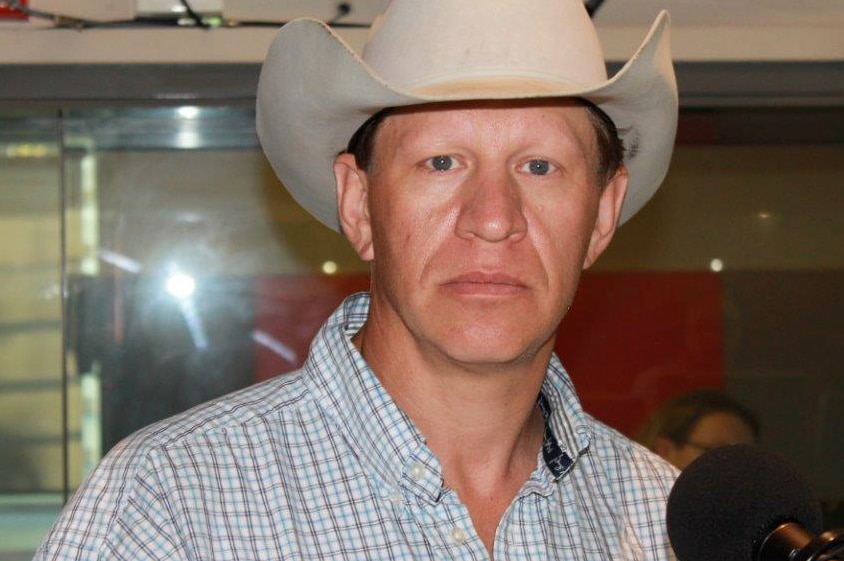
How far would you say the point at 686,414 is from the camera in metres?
3.48

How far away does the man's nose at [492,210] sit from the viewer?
1501 millimetres

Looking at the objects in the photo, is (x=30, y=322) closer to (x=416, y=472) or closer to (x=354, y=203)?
(x=354, y=203)

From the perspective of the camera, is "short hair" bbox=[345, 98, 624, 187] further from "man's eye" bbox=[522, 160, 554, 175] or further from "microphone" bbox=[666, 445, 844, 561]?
"microphone" bbox=[666, 445, 844, 561]

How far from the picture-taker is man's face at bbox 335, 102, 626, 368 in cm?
153

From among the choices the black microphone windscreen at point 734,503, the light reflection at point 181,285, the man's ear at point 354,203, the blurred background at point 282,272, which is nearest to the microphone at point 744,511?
the black microphone windscreen at point 734,503

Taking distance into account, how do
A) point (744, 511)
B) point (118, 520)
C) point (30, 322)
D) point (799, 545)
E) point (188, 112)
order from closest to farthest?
point (799, 545) < point (744, 511) < point (118, 520) < point (188, 112) < point (30, 322)

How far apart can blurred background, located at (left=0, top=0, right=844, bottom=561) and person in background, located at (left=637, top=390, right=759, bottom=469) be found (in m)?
0.03

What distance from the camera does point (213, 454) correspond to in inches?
59.9

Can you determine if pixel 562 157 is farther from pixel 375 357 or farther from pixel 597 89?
pixel 375 357

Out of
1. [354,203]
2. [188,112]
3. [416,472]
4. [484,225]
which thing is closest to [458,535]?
[416,472]

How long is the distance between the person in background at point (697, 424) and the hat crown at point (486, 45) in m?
1.89

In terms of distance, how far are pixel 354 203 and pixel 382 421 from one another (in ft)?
1.00

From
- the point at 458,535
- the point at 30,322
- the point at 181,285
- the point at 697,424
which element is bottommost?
the point at 697,424

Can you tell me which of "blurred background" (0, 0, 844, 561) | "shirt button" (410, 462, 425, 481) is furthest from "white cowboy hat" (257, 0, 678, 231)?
"blurred background" (0, 0, 844, 561)
